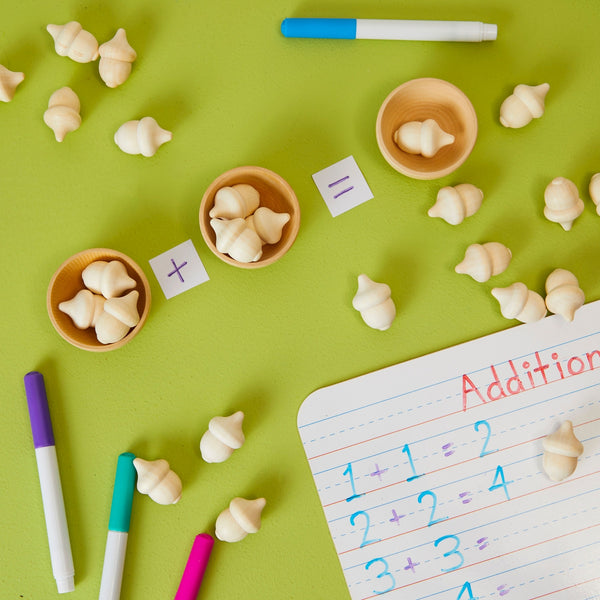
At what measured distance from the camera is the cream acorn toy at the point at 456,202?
565 mm

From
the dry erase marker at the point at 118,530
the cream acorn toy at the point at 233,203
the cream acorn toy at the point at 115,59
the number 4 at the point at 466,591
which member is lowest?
the number 4 at the point at 466,591

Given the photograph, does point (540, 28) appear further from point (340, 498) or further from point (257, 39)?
point (340, 498)

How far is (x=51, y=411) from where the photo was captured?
23.2 inches

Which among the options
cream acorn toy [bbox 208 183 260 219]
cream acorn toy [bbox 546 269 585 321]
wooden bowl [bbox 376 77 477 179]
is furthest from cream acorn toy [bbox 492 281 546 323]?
cream acorn toy [bbox 208 183 260 219]

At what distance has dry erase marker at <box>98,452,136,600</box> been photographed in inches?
22.3

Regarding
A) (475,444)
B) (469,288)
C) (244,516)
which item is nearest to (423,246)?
(469,288)

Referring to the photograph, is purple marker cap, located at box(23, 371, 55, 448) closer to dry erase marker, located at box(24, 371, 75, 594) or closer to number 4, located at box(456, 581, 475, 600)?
dry erase marker, located at box(24, 371, 75, 594)

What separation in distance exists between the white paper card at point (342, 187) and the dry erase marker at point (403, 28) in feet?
0.40

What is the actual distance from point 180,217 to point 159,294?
0.24 ft

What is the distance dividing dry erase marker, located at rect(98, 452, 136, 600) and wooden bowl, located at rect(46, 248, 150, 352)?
0.11 meters

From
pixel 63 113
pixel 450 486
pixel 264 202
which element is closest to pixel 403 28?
pixel 264 202

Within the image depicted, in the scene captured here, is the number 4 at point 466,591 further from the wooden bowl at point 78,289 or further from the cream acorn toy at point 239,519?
the wooden bowl at point 78,289

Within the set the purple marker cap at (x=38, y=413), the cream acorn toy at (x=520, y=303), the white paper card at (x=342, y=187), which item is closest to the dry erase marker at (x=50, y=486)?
the purple marker cap at (x=38, y=413)

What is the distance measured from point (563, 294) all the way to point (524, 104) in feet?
0.57
